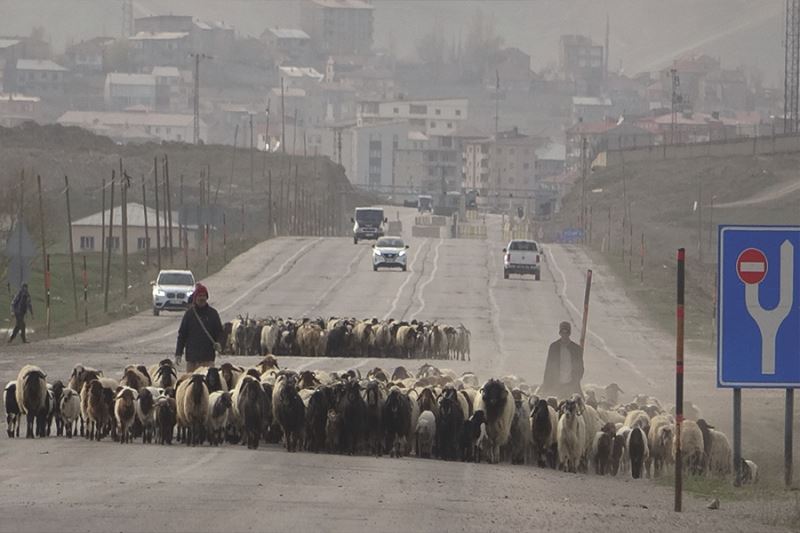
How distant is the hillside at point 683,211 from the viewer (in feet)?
255

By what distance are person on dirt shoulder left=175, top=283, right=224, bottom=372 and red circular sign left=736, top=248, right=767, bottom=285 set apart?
345 inches

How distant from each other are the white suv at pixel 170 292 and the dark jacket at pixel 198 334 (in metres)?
35.9

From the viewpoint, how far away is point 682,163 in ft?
467

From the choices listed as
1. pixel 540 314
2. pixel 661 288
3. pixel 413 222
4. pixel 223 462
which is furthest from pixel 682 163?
pixel 223 462

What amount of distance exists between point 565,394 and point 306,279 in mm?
52783

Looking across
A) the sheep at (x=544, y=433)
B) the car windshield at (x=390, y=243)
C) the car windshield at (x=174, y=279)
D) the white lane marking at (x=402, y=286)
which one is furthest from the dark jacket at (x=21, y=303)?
the car windshield at (x=390, y=243)

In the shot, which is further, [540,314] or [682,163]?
[682,163]

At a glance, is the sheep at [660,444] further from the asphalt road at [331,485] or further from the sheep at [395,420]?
the sheep at [395,420]

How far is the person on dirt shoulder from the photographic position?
91.8 feet

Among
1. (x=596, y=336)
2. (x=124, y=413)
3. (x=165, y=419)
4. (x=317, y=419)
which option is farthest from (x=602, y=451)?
(x=596, y=336)

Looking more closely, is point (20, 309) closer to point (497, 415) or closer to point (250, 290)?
point (497, 415)

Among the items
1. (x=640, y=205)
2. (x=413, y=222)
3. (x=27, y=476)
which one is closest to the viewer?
(x=27, y=476)

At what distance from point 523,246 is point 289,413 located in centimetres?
6002

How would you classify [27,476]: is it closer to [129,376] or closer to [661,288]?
[129,376]
